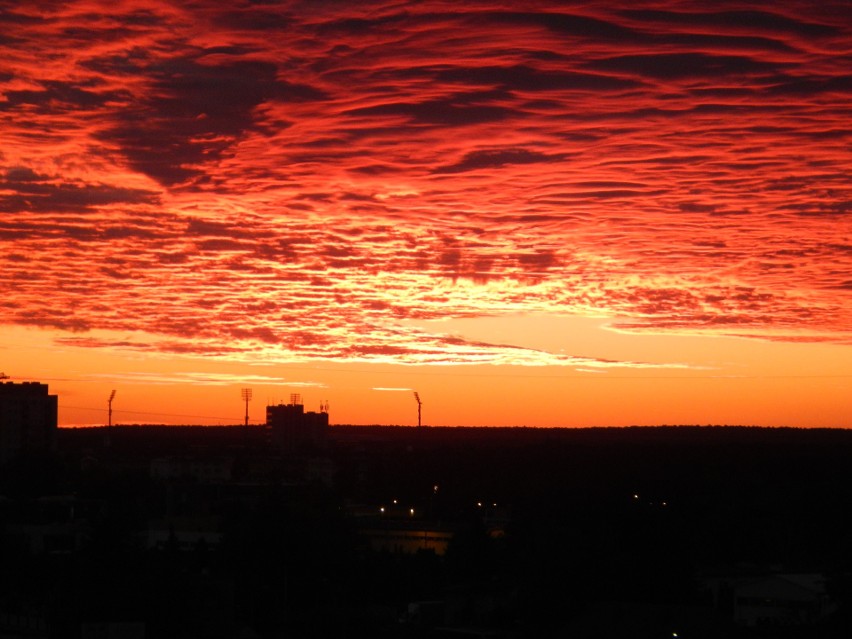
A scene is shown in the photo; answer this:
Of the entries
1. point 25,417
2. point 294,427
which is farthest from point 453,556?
point 294,427

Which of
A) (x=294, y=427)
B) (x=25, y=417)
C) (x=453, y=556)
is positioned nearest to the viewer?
(x=453, y=556)

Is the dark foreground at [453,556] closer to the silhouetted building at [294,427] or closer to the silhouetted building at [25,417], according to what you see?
the silhouetted building at [25,417]

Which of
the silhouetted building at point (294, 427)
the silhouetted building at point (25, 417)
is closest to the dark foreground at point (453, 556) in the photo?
the silhouetted building at point (25, 417)

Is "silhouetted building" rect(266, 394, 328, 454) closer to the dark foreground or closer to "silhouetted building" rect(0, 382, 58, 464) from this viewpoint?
"silhouetted building" rect(0, 382, 58, 464)

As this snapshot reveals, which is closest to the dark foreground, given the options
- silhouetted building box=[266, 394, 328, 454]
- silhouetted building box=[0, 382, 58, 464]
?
silhouetted building box=[0, 382, 58, 464]

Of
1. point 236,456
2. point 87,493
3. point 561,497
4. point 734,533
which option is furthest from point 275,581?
point 236,456

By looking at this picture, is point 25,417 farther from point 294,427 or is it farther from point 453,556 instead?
point 453,556

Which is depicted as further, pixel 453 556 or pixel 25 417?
pixel 25 417
